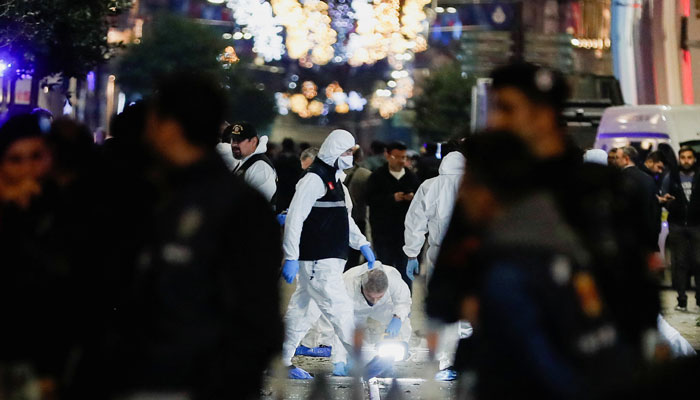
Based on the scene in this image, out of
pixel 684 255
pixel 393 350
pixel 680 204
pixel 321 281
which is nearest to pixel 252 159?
pixel 321 281

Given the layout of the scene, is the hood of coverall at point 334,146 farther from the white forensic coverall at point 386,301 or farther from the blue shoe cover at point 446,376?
the blue shoe cover at point 446,376

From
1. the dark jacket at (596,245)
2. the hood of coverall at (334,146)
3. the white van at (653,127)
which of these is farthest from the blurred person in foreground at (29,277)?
the white van at (653,127)

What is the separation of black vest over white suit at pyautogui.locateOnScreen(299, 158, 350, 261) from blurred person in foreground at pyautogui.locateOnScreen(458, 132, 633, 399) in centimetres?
561

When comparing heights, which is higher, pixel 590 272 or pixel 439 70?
pixel 439 70

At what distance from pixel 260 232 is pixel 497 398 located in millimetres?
883

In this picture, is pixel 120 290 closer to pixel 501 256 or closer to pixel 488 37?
pixel 501 256

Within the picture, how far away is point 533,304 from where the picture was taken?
10.9 ft

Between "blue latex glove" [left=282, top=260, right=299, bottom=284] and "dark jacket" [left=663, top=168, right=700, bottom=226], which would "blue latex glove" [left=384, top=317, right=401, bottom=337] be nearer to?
"blue latex glove" [left=282, top=260, right=299, bottom=284]

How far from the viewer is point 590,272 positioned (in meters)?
3.45

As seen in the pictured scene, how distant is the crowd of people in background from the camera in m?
3.37

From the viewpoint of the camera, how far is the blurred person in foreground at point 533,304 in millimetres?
3314

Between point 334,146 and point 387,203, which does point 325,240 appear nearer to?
point 334,146

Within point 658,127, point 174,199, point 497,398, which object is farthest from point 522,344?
point 658,127

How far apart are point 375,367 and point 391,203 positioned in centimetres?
419
